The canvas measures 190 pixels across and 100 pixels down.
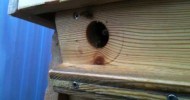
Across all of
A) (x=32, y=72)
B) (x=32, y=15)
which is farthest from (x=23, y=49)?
(x=32, y=15)

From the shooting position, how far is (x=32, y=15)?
3.34 feet

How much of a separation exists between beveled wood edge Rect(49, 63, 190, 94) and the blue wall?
0.90 m

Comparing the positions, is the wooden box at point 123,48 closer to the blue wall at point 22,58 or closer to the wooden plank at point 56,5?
the wooden plank at point 56,5

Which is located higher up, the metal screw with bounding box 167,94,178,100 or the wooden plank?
the wooden plank

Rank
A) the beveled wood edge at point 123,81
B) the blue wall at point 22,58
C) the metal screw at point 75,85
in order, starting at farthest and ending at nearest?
the blue wall at point 22,58, the metal screw at point 75,85, the beveled wood edge at point 123,81

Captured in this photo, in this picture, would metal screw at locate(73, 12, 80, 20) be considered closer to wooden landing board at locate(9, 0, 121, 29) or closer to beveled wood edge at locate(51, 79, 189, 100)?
wooden landing board at locate(9, 0, 121, 29)

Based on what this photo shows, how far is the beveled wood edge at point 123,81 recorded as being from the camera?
613mm

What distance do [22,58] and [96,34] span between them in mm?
982

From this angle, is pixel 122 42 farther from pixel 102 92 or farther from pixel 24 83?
pixel 24 83

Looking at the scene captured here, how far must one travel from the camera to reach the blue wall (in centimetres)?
169

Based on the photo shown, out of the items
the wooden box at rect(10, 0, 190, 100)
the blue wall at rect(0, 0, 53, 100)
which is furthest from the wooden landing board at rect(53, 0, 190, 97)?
the blue wall at rect(0, 0, 53, 100)

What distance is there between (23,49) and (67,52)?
916 mm

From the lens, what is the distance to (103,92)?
0.75 metres

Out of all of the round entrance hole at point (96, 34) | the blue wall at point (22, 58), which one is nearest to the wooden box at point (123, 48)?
the round entrance hole at point (96, 34)
